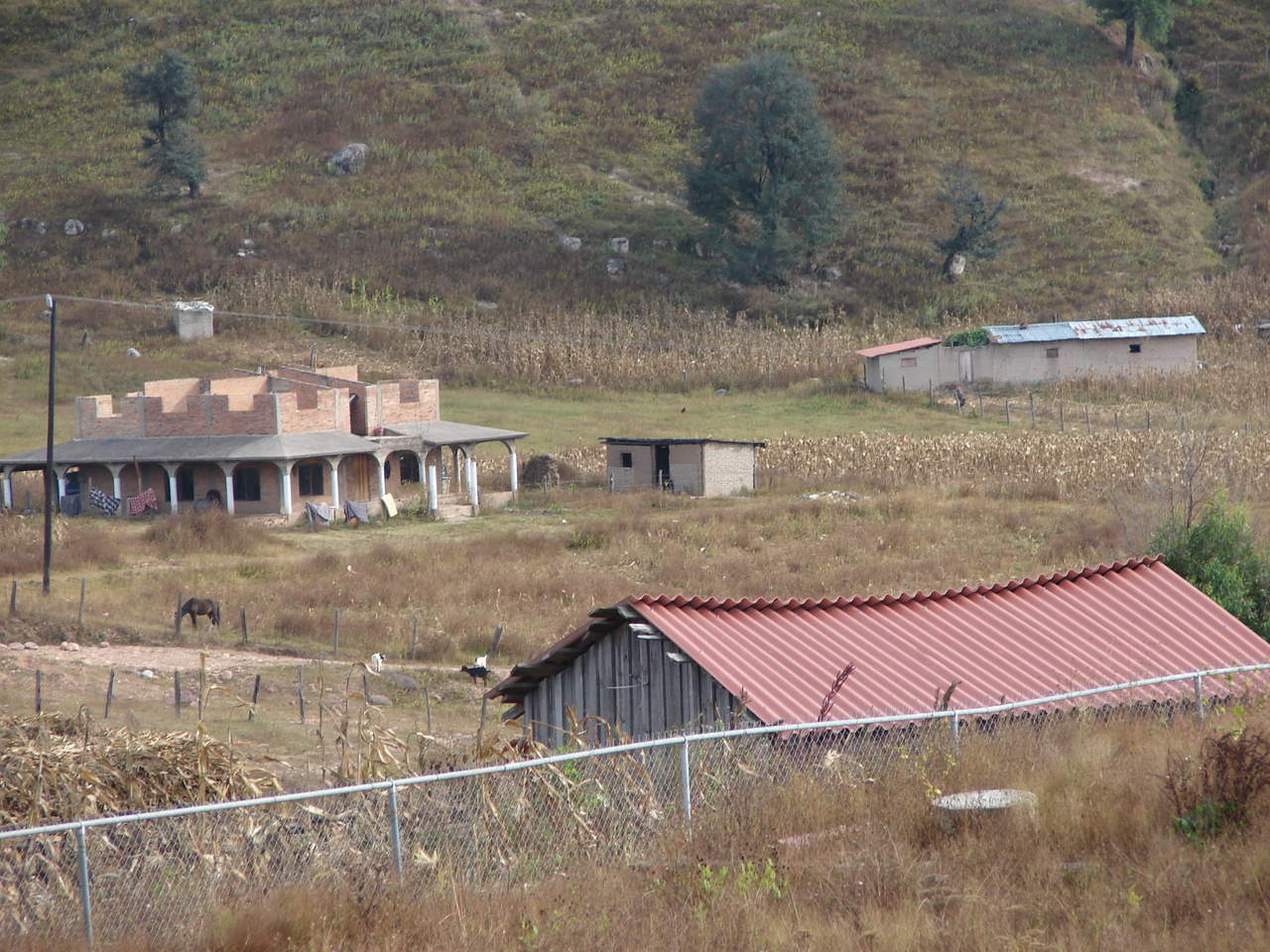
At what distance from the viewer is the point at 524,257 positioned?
72562 millimetres

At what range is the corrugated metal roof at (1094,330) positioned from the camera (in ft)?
184

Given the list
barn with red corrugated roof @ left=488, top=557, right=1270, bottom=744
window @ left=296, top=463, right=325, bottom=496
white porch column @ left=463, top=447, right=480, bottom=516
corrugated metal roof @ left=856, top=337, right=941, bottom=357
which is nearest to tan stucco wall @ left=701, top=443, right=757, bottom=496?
white porch column @ left=463, top=447, right=480, bottom=516

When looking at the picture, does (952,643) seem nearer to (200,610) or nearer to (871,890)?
(871,890)

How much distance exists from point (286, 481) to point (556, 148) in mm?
47339

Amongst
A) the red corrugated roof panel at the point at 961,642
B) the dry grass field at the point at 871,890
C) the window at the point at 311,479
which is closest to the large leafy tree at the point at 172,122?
the window at the point at 311,479

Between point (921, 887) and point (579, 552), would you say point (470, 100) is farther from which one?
point (921, 887)

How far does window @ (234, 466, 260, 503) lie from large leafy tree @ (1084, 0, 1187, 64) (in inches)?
2649

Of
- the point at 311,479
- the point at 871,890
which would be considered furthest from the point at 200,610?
the point at 871,890

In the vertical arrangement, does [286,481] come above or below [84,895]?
below

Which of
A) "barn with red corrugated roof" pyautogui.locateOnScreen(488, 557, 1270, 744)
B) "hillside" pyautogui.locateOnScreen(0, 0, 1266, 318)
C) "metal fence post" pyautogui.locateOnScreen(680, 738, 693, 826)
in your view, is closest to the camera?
"metal fence post" pyautogui.locateOnScreen(680, 738, 693, 826)

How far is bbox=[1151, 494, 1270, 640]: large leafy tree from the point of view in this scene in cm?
2144

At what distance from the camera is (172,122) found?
258 feet

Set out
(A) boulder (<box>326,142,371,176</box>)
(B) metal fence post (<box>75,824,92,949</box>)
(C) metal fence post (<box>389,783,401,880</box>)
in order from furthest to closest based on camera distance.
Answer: (A) boulder (<box>326,142,371,176</box>) → (C) metal fence post (<box>389,783,401,880</box>) → (B) metal fence post (<box>75,824,92,949</box>)

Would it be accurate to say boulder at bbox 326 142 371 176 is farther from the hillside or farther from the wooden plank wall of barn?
the wooden plank wall of barn
